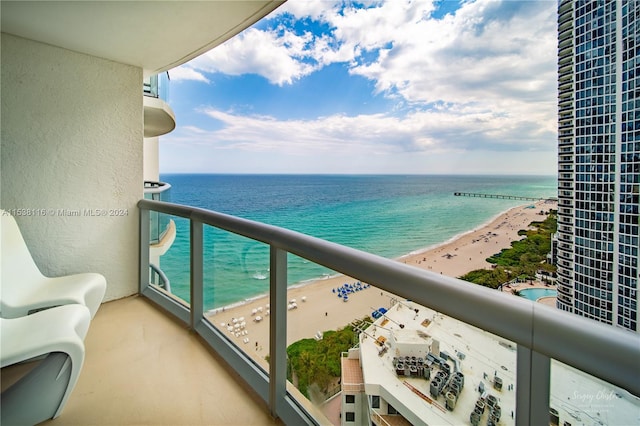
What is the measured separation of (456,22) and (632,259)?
6866mm

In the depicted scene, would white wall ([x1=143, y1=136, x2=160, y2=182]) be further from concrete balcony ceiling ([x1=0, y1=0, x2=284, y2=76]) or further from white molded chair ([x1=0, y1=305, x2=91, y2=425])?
white molded chair ([x1=0, y1=305, x2=91, y2=425])

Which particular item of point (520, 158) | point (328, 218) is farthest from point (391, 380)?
point (328, 218)

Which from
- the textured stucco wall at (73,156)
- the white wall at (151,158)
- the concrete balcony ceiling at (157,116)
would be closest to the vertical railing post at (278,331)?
the textured stucco wall at (73,156)

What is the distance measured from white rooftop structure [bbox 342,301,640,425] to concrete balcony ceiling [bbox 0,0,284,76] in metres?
2.22

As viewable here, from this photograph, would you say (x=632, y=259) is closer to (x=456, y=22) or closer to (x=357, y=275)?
(x=357, y=275)

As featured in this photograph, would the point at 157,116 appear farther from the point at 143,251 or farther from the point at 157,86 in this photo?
the point at 143,251

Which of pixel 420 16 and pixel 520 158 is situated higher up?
pixel 420 16

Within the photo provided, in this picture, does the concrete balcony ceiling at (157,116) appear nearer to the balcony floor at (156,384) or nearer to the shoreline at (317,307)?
the balcony floor at (156,384)

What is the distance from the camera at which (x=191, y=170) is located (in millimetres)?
20062

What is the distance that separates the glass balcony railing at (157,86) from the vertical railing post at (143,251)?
1.96 meters

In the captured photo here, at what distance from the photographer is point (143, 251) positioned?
10.7ft

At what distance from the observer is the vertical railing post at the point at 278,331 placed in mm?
1558

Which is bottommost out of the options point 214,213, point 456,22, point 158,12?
point 214,213

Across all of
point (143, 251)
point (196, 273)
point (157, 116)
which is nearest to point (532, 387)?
point (196, 273)
